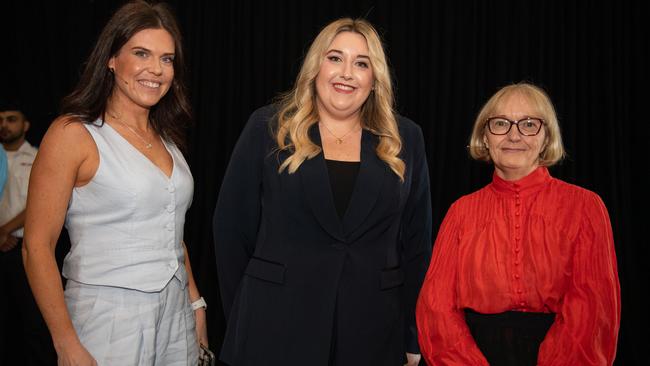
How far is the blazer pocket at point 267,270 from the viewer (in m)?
1.98

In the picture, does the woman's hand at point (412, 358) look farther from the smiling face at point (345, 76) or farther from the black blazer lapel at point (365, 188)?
the smiling face at point (345, 76)

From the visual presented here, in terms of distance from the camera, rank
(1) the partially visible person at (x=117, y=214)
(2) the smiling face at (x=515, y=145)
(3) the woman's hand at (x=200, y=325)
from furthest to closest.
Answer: (3) the woman's hand at (x=200, y=325), (2) the smiling face at (x=515, y=145), (1) the partially visible person at (x=117, y=214)

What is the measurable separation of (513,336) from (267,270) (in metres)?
0.80

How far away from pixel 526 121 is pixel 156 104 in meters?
1.26

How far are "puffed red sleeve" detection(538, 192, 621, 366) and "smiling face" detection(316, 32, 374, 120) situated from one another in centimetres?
83

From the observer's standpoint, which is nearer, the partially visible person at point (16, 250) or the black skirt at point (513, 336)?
the black skirt at point (513, 336)

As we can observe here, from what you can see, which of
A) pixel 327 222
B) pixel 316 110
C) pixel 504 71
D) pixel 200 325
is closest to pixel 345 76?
pixel 316 110

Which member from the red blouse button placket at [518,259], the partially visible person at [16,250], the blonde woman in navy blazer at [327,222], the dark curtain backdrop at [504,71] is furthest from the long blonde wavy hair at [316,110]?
the partially visible person at [16,250]

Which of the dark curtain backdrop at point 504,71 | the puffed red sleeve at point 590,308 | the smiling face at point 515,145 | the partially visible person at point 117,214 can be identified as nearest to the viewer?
the partially visible person at point 117,214

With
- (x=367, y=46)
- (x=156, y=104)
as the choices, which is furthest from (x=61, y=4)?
(x=367, y=46)

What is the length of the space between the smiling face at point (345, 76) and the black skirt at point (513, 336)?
827 mm

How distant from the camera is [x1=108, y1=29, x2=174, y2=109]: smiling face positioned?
1.93 m

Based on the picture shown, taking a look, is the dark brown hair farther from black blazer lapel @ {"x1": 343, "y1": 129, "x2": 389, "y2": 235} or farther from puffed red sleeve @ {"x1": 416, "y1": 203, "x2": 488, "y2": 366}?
puffed red sleeve @ {"x1": 416, "y1": 203, "x2": 488, "y2": 366}

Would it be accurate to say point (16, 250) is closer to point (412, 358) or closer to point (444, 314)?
point (412, 358)
